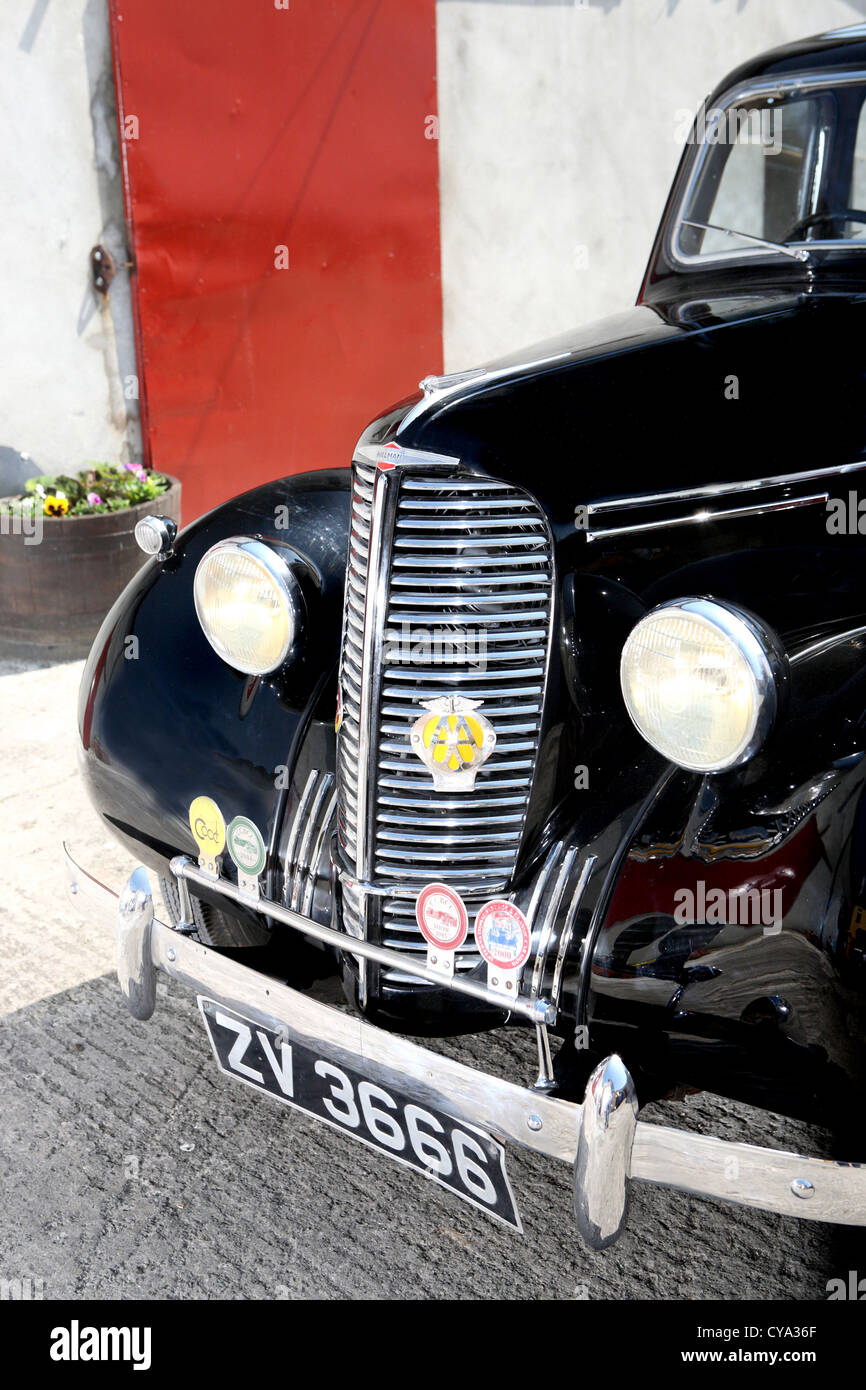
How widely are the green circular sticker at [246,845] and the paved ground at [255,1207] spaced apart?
0.63 meters

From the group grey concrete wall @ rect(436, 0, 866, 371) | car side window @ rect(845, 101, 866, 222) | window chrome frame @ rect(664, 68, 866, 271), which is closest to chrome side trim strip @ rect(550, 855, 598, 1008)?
window chrome frame @ rect(664, 68, 866, 271)

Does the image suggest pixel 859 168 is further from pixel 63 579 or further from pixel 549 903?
pixel 63 579

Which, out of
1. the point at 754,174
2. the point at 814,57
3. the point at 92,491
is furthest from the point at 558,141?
the point at 814,57

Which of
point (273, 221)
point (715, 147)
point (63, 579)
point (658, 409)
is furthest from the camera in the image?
point (273, 221)

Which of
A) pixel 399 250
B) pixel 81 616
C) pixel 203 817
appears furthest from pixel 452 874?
pixel 399 250

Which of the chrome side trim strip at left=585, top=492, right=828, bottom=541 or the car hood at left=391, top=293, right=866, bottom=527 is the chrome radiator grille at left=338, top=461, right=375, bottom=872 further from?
the chrome side trim strip at left=585, top=492, right=828, bottom=541

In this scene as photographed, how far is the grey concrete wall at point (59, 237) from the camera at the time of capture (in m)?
4.89

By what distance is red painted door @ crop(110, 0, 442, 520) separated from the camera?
5270mm

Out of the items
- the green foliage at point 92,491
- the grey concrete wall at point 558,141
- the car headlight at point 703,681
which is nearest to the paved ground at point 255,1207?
the car headlight at point 703,681

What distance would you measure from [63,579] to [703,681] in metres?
3.66

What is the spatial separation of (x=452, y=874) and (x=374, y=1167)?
768 mm

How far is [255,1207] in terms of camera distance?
223 centimetres

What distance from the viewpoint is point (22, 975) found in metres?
2.93

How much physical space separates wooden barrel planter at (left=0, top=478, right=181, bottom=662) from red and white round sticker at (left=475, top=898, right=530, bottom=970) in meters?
3.41
